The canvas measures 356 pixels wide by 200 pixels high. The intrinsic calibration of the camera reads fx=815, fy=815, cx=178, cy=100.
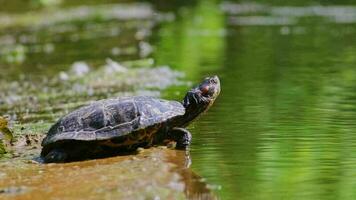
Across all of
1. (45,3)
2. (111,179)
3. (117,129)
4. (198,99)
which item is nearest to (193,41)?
(198,99)

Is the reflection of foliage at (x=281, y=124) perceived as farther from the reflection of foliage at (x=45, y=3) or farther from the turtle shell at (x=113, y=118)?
the reflection of foliage at (x=45, y=3)

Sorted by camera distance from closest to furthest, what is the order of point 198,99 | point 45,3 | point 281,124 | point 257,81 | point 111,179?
point 111,179, point 198,99, point 281,124, point 257,81, point 45,3

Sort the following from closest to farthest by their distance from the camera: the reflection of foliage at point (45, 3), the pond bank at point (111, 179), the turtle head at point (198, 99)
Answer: the pond bank at point (111, 179), the turtle head at point (198, 99), the reflection of foliage at point (45, 3)

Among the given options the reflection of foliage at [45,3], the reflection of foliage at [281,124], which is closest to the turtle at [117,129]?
the reflection of foliage at [281,124]

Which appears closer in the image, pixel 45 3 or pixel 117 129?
pixel 117 129

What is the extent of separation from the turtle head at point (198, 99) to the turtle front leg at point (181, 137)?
0.23 m

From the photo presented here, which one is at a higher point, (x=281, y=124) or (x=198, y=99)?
(x=198, y=99)

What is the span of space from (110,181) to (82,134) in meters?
0.88

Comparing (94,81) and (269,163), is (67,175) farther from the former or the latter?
(94,81)

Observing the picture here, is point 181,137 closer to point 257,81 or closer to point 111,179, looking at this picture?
point 111,179

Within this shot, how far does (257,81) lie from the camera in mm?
9906

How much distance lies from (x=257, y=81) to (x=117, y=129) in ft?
13.8

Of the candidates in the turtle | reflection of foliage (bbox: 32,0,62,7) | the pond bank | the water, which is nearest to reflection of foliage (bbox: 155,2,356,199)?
the water

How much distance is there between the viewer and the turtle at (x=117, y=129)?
235 inches
